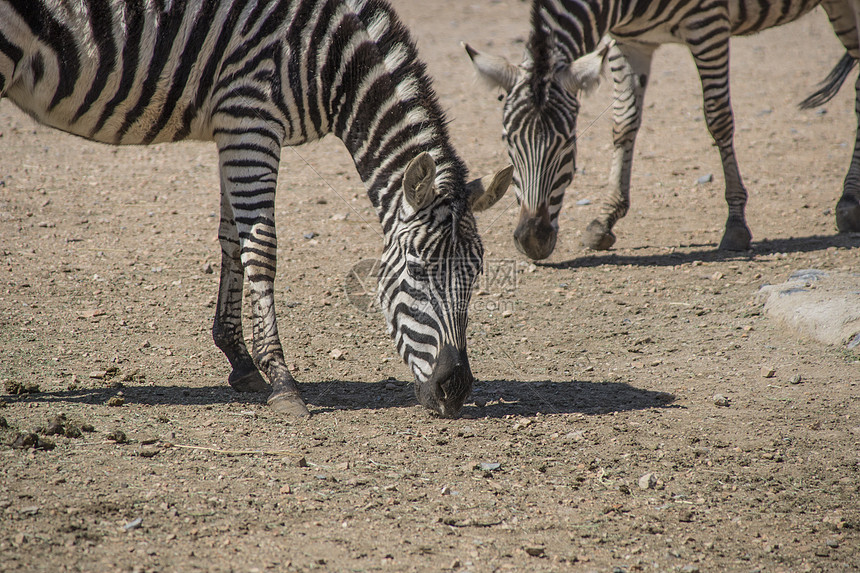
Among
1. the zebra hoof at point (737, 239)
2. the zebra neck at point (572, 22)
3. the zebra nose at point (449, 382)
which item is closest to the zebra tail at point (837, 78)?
the zebra hoof at point (737, 239)

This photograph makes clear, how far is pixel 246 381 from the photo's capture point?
17.4ft

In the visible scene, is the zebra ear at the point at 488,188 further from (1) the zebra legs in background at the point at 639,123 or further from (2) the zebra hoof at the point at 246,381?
(1) the zebra legs in background at the point at 639,123

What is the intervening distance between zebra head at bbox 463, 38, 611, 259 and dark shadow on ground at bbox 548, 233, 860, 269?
2.29ft

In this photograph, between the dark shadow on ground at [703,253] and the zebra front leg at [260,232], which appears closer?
the zebra front leg at [260,232]

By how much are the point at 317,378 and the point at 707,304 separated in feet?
11.8

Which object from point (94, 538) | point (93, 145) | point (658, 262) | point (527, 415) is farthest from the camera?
point (93, 145)

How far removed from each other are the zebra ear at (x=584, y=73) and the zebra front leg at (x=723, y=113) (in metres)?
1.60

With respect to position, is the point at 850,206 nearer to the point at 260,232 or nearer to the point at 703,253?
the point at 703,253

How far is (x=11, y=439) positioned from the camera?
14.0 feet

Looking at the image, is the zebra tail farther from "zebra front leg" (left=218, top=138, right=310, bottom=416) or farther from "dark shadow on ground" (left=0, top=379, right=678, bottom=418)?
"zebra front leg" (left=218, top=138, right=310, bottom=416)

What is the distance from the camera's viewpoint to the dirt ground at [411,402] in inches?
142

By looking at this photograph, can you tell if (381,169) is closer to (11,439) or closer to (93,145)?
(11,439)

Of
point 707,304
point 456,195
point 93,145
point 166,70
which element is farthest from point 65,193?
point 707,304

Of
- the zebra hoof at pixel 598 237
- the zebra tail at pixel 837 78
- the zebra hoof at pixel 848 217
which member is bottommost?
the zebra hoof at pixel 598 237
